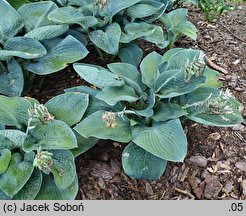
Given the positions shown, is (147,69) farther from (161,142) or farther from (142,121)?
(161,142)

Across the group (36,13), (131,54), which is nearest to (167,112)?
(131,54)

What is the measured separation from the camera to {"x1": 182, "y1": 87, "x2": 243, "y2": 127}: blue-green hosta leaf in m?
2.43

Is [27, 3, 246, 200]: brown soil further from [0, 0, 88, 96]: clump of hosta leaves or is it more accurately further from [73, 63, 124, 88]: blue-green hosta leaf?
[73, 63, 124, 88]: blue-green hosta leaf

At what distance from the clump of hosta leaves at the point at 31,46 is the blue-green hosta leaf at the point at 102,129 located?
0.44 meters

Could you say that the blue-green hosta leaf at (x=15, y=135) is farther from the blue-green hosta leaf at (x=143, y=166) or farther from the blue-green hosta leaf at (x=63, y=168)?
the blue-green hosta leaf at (x=143, y=166)

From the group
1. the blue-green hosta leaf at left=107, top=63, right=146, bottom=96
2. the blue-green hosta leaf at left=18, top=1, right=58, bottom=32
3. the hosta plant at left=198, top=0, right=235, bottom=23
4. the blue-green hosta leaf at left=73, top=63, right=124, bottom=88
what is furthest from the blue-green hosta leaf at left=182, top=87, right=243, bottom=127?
the hosta plant at left=198, top=0, right=235, bottom=23

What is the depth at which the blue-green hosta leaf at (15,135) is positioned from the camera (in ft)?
7.55

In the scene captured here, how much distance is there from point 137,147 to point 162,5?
105 cm

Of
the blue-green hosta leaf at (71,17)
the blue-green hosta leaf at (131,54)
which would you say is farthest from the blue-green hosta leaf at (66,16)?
the blue-green hosta leaf at (131,54)

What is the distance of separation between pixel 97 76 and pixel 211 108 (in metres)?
0.66

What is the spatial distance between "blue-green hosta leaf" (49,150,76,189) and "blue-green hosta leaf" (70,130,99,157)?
0.10m

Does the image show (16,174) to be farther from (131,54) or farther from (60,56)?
(131,54)

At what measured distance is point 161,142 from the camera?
2.38 metres

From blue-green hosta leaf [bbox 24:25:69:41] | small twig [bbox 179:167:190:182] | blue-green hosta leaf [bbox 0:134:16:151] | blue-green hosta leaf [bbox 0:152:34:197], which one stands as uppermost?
blue-green hosta leaf [bbox 24:25:69:41]
